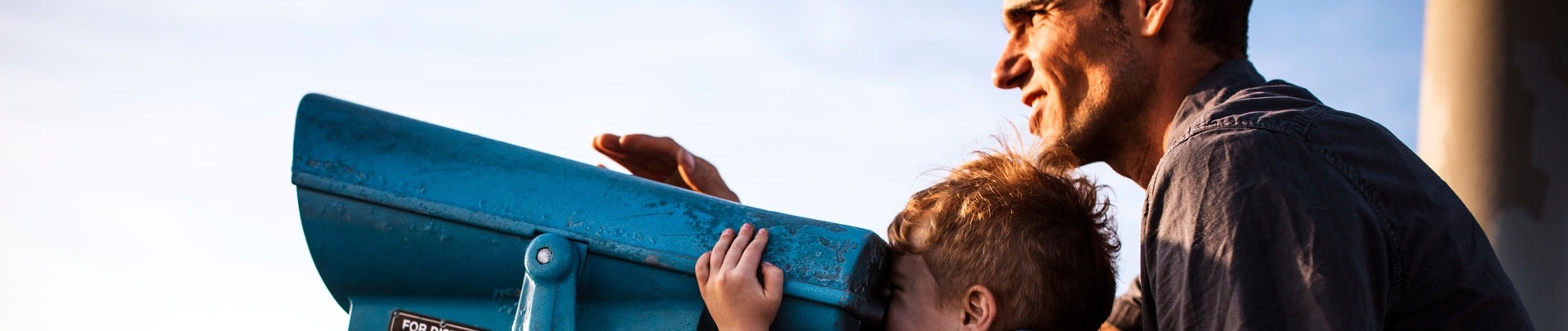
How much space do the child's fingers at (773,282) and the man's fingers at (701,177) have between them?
77 centimetres

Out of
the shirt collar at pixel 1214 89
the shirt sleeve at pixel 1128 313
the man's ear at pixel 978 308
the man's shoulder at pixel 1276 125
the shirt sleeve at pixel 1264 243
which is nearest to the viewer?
the shirt sleeve at pixel 1264 243

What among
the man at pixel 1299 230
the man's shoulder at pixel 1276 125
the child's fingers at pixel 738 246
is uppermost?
the man's shoulder at pixel 1276 125

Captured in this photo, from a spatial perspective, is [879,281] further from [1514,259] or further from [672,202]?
[1514,259]

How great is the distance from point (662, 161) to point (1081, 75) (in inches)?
31.0

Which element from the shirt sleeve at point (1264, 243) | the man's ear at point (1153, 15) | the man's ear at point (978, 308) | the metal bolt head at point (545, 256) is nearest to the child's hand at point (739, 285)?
the metal bolt head at point (545, 256)

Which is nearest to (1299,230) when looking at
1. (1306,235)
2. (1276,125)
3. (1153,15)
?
(1306,235)

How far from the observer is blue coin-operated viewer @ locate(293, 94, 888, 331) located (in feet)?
5.58

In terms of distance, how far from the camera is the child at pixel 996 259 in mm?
1812

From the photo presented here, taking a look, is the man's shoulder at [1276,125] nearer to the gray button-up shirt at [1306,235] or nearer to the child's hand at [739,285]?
the gray button-up shirt at [1306,235]

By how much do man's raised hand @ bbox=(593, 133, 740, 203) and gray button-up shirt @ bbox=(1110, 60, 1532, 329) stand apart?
0.98m

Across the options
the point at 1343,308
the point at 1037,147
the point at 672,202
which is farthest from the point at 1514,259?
the point at 672,202

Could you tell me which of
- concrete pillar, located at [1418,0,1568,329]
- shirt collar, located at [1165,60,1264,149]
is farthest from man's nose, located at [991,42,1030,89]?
concrete pillar, located at [1418,0,1568,329]

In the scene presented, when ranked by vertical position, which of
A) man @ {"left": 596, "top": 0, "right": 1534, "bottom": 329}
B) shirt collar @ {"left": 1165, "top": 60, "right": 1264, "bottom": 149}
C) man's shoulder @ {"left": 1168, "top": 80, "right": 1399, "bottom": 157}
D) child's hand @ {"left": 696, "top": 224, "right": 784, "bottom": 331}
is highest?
shirt collar @ {"left": 1165, "top": 60, "right": 1264, "bottom": 149}

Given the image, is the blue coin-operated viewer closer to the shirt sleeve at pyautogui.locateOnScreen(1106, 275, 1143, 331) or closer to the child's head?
the child's head
